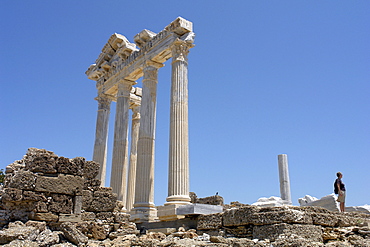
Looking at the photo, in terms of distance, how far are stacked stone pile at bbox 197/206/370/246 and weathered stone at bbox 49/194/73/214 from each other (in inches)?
179

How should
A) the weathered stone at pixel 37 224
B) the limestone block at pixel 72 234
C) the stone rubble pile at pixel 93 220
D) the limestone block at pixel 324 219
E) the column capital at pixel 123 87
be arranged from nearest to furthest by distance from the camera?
1. the stone rubble pile at pixel 93 220
2. the limestone block at pixel 72 234
3. the weathered stone at pixel 37 224
4. the limestone block at pixel 324 219
5. the column capital at pixel 123 87

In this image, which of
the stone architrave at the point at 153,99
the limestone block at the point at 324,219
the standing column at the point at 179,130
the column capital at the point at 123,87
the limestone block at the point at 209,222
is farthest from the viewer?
the column capital at the point at 123,87

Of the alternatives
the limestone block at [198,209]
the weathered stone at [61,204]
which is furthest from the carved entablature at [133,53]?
the weathered stone at [61,204]

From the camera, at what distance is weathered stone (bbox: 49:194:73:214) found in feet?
35.2

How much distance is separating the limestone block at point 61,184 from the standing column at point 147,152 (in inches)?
333

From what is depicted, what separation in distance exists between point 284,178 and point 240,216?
52.8ft

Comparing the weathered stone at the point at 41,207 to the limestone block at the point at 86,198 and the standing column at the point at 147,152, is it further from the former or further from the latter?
the standing column at the point at 147,152

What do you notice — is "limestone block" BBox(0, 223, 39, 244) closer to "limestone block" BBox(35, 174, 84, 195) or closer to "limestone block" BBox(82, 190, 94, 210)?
"limestone block" BBox(35, 174, 84, 195)

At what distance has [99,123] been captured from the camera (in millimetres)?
27203

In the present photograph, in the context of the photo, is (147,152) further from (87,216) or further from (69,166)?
(69,166)

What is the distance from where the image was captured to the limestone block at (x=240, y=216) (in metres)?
10.6

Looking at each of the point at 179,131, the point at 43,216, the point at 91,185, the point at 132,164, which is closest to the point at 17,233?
the point at 43,216

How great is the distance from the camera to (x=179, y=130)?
18922mm

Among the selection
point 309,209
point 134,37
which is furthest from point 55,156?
point 134,37
